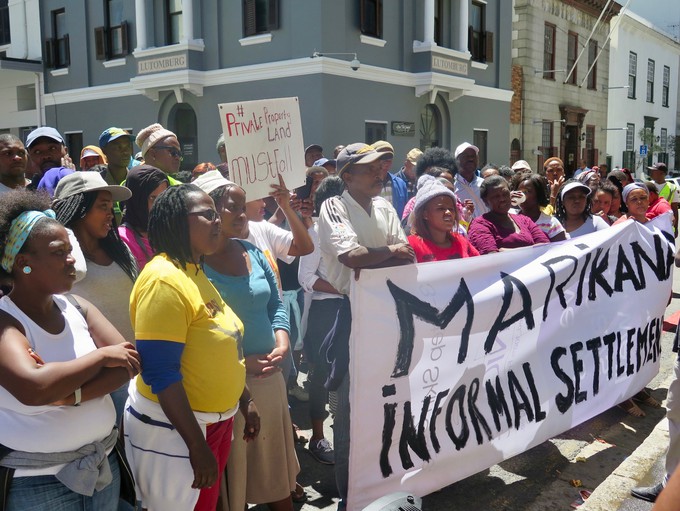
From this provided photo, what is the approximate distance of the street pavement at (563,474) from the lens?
3582mm

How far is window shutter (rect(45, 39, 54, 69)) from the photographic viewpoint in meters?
19.8

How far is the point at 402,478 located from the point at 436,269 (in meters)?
1.11

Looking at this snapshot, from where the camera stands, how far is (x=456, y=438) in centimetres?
349

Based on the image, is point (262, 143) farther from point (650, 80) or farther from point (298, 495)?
point (650, 80)

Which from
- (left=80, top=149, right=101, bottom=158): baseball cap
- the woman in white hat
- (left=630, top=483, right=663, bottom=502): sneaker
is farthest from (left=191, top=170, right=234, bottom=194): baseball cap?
(left=80, top=149, right=101, bottom=158): baseball cap

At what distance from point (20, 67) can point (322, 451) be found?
64.7ft

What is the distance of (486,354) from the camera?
11.9 feet

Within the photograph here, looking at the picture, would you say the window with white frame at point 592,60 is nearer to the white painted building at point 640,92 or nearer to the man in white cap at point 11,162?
the white painted building at point 640,92

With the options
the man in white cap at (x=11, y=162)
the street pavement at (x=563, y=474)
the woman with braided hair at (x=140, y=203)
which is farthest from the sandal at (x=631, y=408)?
the man in white cap at (x=11, y=162)

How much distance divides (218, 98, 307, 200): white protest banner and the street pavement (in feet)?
5.88

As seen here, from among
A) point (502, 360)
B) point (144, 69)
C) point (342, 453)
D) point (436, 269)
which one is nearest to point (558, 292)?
point (502, 360)

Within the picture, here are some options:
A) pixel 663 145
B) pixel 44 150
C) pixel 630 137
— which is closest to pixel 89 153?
pixel 44 150

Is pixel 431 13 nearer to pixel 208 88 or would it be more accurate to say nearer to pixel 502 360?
pixel 208 88

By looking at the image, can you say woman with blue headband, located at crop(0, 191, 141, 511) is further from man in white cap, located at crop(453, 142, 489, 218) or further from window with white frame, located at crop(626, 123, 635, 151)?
window with white frame, located at crop(626, 123, 635, 151)
